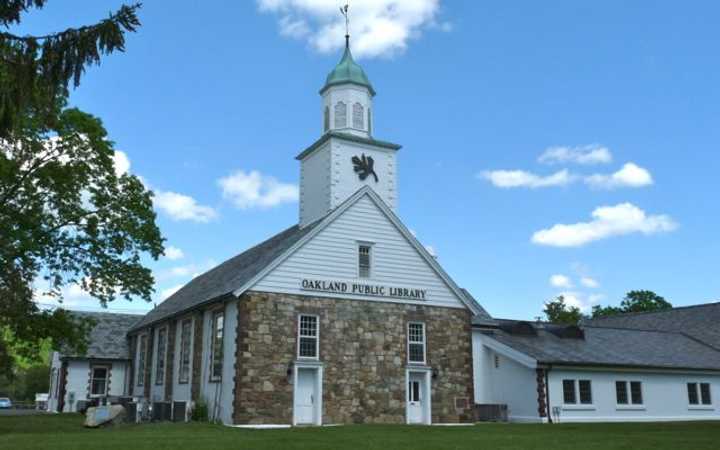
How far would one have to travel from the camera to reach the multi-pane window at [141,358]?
1437 inches

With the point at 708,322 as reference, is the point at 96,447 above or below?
below

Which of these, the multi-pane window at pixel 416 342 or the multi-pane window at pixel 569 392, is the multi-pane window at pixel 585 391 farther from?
the multi-pane window at pixel 416 342

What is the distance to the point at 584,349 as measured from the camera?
33.6 metres

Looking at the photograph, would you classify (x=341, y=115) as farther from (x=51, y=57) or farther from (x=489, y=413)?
(x=51, y=57)

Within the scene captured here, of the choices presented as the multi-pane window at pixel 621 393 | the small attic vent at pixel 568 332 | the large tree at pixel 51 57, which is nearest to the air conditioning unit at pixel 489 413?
the multi-pane window at pixel 621 393

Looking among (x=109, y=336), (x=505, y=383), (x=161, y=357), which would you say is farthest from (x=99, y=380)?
(x=505, y=383)

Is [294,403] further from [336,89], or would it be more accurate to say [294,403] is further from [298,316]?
[336,89]

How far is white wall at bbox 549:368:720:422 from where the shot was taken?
30.7m

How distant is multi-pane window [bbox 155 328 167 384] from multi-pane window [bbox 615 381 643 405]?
20.1 meters

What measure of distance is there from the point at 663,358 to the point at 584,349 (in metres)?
4.18

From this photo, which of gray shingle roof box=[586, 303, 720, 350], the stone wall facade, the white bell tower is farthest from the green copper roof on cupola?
gray shingle roof box=[586, 303, 720, 350]

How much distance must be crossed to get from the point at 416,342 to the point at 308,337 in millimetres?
4446

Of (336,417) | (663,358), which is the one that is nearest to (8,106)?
(336,417)

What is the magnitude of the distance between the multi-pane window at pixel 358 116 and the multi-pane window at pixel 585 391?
47.2 ft
